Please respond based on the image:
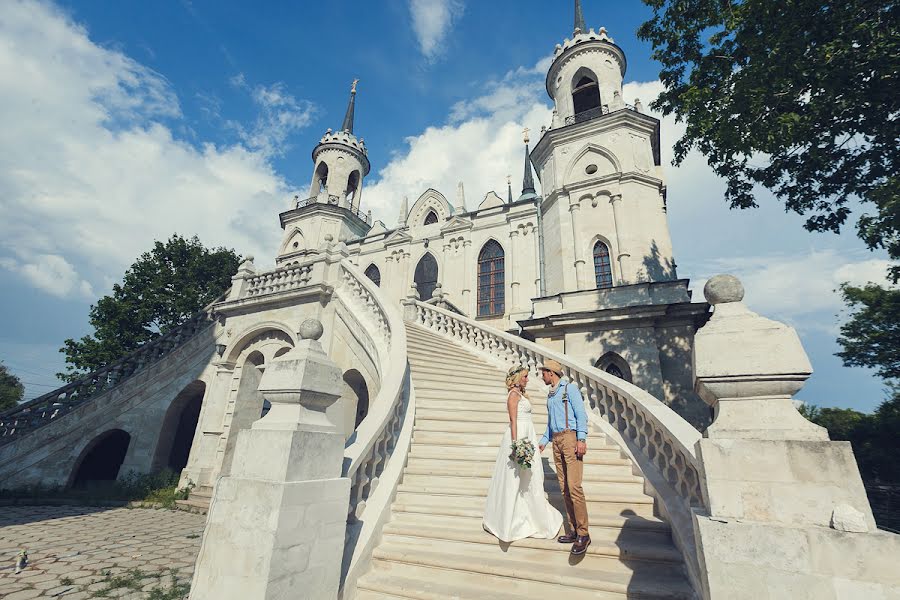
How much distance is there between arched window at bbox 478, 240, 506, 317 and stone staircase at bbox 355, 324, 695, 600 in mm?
13113

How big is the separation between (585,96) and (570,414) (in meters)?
21.7

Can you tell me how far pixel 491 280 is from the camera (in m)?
20.6

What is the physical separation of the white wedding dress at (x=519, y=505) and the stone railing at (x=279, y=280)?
9.68m

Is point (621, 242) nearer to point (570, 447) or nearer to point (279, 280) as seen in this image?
point (279, 280)

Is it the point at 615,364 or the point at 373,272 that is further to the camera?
the point at 373,272

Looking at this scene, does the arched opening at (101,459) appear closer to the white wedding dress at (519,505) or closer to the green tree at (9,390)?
the white wedding dress at (519,505)

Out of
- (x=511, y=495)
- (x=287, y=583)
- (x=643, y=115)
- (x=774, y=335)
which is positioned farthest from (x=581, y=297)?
(x=287, y=583)

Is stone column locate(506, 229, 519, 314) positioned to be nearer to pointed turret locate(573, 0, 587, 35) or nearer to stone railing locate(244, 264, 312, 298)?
stone railing locate(244, 264, 312, 298)

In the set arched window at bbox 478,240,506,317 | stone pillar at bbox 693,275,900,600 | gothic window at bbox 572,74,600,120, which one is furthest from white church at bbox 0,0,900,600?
gothic window at bbox 572,74,600,120

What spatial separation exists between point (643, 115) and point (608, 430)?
1681 cm

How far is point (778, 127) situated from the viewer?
25.0 ft

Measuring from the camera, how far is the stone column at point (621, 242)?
50.7 ft

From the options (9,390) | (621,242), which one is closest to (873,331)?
(621,242)

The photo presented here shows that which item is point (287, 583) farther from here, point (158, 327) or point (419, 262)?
point (158, 327)
